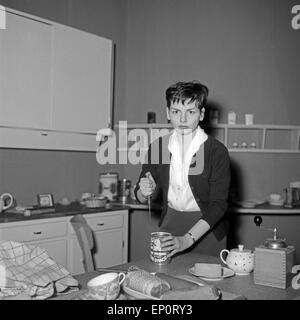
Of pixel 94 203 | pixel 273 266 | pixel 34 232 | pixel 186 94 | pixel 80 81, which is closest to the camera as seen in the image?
pixel 273 266

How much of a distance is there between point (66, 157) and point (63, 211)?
2.39 feet

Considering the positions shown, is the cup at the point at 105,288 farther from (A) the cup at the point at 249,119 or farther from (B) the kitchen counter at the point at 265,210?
(A) the cup at the point at 249,119

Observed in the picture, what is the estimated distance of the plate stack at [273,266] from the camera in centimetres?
144

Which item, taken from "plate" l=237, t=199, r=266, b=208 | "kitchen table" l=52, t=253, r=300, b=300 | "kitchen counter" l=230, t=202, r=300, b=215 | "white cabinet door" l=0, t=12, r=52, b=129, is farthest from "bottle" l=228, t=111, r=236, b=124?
"kitchen table" l=52, t=253, r=300, b=300

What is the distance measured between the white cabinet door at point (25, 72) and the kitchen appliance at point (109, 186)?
2.87 feet

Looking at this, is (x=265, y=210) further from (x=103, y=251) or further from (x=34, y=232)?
(x=34, y=232)

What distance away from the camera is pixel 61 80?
11.5 ft

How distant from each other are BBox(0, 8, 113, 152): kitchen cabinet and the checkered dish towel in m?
1.86

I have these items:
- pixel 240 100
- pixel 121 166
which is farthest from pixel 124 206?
pixel 240 100

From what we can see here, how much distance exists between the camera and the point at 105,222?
3580 mm

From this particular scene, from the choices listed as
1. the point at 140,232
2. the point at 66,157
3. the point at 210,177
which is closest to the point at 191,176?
the point at 210,177

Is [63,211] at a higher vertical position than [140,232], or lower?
higher

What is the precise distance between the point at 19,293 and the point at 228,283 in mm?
662
